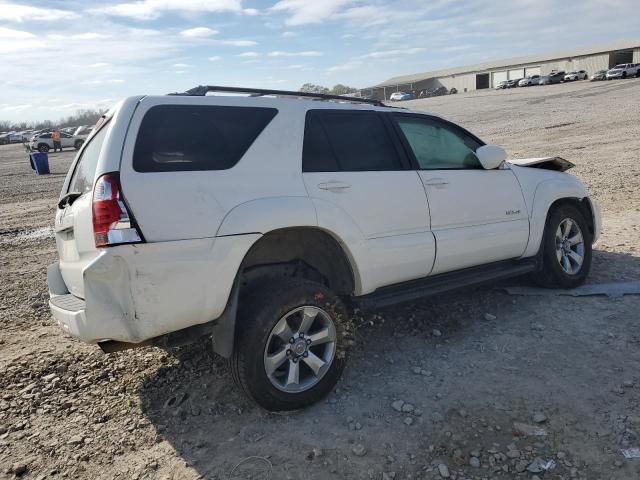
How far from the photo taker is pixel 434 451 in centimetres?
295

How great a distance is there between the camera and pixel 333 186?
354 cm

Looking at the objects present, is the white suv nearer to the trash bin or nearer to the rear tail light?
the rear tail light

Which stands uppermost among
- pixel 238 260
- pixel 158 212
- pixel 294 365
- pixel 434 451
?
pixel 158 212

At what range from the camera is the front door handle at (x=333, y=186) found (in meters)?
3.50

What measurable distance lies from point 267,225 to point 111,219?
2.84 ft

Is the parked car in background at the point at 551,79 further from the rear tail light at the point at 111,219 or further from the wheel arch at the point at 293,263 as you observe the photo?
the rear tail light at the point at 111,219

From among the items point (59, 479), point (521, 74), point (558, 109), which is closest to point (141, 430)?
point (59, 479)

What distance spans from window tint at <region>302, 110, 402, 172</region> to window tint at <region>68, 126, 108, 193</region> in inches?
49.9

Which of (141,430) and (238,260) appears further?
(141,430)

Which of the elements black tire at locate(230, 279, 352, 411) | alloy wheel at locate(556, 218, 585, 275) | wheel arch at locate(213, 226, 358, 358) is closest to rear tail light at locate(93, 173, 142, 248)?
wheel arch at locate(213, 226, 358, 358)

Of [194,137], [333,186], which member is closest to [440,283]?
[333,186]

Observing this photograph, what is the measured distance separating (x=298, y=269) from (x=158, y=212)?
118cm

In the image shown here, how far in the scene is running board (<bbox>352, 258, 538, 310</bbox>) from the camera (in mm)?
3795

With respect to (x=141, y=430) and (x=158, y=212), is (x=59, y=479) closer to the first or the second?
(x=141, y=430)
